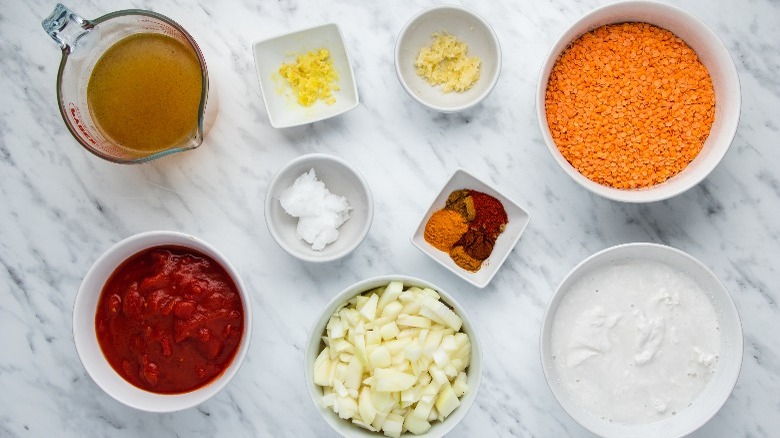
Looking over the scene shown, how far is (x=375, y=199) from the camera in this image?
2.20 metres

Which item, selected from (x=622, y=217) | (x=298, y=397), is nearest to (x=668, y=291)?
(x=622, y=217)

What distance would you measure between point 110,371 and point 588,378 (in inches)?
49.8

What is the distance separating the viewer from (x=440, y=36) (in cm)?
219

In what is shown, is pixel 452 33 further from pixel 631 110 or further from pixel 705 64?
pixel 705 64

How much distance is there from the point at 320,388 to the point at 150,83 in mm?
916

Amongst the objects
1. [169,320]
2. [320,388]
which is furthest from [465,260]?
[169,320]

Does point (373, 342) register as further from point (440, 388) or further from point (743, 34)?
point (743, 34)

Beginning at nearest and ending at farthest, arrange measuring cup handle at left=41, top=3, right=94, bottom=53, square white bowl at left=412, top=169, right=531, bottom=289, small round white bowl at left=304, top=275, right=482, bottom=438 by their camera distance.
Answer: measuring cup handle at left=41, top=3, right=94, bottom=53 → small round white bowl at left=304, top=275, right=482, bottom=438 → square white bowl at left=412, top=169, right=531, bottom=289

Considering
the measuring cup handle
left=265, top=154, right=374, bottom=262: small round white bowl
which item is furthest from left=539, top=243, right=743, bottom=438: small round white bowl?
the measuring cup handle

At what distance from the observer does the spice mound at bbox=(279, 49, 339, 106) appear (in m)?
2.15

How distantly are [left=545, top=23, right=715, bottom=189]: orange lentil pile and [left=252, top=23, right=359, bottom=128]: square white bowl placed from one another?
0.56 metres

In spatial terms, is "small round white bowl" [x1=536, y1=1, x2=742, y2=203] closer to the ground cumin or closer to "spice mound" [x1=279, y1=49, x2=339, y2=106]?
the ground cumin

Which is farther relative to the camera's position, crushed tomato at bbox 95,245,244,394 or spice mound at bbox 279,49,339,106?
spice mound at bbox 279,49,339,106

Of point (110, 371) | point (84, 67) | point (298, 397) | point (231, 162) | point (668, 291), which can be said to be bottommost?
point (298, 397)
